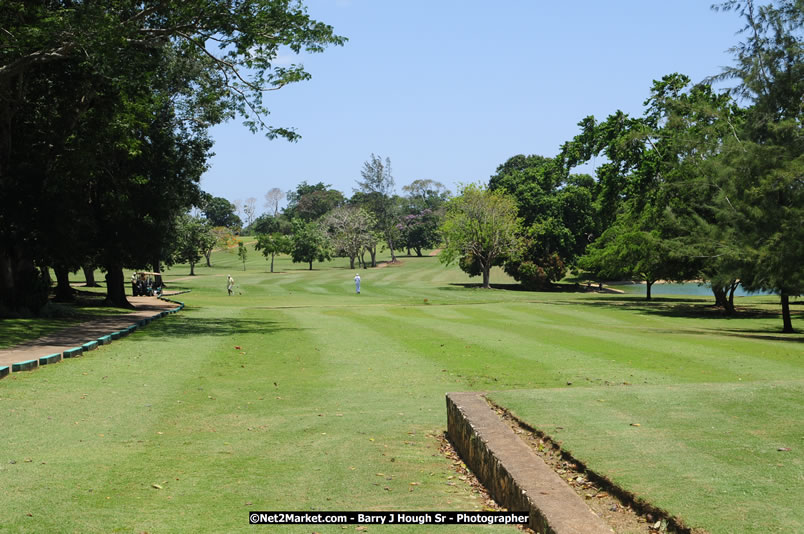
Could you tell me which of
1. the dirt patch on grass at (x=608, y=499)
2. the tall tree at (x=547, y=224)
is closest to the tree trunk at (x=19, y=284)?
the dirt patch on grass at (x=608, y=499)

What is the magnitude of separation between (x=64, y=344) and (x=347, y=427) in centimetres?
995

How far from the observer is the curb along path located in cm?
1329

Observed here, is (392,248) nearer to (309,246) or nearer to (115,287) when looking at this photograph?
(309,246)

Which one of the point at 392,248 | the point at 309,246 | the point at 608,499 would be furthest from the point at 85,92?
the point at 392,248

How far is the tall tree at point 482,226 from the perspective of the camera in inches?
2618

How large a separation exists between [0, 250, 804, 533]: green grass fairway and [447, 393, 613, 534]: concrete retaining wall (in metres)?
0.31

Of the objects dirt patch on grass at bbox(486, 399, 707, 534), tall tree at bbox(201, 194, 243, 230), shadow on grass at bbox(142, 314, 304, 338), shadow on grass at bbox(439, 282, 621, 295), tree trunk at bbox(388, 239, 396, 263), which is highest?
tall tree at bbox(201, 194, 243, 230)

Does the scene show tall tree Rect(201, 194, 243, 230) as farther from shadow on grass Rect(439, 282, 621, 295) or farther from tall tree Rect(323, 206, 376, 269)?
shadow on grass Rect(439, 282, 621, 295)

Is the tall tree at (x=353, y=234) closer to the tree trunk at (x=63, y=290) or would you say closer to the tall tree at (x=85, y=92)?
the tree trunk at (x=63, y=290)

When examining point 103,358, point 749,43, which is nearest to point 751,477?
point 103,358

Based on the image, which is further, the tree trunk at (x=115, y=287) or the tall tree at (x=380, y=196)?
the tall tree at (x=380, y=196)

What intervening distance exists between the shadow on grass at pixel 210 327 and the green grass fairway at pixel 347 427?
2939mm

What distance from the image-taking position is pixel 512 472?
602 cm

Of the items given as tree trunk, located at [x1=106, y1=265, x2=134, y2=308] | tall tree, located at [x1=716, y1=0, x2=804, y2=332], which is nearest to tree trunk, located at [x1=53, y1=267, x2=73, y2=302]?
tree trunk, located at [x1=106, y1=265, x2=134, y2=308]
